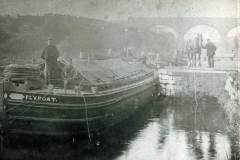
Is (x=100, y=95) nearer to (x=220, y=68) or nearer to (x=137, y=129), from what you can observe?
(x=137, y=129)

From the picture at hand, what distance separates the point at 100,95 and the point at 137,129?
68 centimetres

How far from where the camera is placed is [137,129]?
4.25m

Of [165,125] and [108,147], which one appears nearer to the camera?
[108,147]

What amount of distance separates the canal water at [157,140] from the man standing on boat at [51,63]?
66 centimetres

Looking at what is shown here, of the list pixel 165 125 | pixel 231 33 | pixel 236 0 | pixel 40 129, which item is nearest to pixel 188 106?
pixel 165 125

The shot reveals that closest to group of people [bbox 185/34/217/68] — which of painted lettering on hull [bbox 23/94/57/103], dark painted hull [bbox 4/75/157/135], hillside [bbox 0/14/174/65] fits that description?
hillside [bbox 0/14/174/65]

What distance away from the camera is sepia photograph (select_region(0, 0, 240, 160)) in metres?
3.64

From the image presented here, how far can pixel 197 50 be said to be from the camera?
4.34 meters

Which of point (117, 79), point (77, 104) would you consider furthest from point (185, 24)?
point (77, 104)

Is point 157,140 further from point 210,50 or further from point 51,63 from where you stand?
point 51,63

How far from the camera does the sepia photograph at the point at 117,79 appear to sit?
364cm

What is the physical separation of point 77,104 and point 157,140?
975 millimetres

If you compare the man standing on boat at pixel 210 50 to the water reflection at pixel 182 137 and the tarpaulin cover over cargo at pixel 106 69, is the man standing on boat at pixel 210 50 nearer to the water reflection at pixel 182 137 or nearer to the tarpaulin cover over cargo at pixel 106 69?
the water reflection at pixel 182 137

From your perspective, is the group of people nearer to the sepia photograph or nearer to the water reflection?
the sepia photograph
